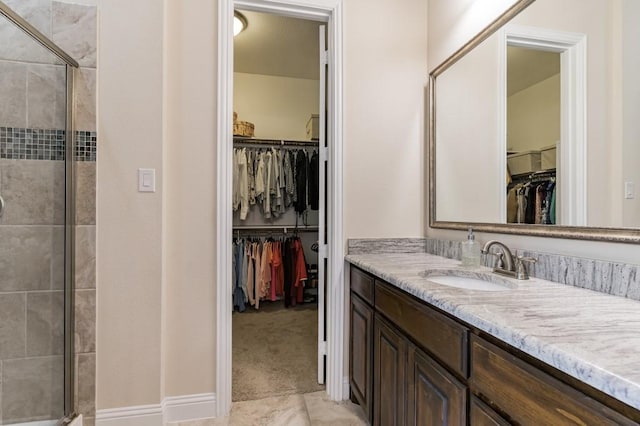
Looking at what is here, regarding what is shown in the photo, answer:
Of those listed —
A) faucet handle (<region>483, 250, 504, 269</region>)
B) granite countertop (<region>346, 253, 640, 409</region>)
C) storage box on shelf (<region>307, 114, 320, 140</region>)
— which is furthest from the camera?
storage box on shelf (<region>307, 114, 320, 140</region>)

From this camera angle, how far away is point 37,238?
1.53 meters

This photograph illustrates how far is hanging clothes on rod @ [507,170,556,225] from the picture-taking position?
126 cm

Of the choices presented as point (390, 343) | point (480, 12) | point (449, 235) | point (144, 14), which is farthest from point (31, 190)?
point (480, 12)

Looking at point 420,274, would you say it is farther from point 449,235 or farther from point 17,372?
point 17,372

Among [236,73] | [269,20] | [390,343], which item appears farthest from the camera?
[236,73]

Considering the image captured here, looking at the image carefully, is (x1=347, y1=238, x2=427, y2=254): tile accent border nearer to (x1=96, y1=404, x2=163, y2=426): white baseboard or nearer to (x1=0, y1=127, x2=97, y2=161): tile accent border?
(x1=96, y1=404, x2=163, y2=426): white baseboard

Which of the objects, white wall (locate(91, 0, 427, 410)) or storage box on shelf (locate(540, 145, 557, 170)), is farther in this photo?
white wall (locate(91, 0, 427, 410))

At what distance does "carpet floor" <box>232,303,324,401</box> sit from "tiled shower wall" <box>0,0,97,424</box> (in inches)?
34.5

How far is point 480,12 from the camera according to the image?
1659mm

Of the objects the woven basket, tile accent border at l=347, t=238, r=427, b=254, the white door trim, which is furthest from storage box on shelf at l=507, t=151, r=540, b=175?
the woven basket

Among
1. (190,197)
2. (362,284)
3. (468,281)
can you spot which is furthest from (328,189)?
(468,281)

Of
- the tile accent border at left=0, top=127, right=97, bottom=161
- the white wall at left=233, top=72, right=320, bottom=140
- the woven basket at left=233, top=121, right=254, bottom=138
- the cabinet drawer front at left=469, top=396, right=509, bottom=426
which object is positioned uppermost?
the white wall at left=233, top=72, right=320, bottom=140

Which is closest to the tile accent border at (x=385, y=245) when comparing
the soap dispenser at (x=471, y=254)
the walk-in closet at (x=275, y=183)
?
the soap dispenser at (x=471, y=254)

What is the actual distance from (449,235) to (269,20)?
2431 millimetres
